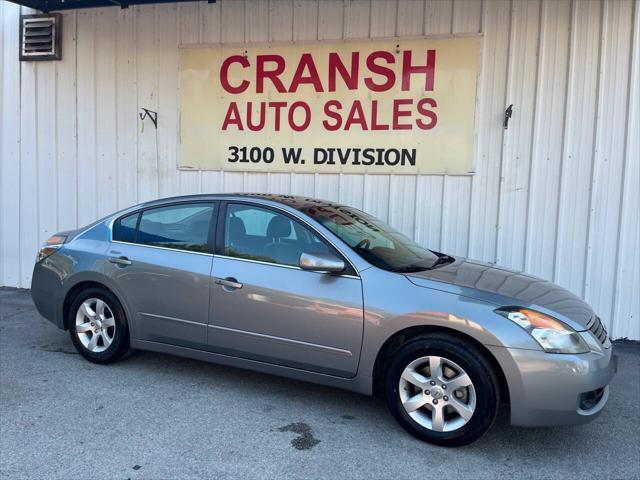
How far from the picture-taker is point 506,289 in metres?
3.68

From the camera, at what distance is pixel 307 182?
6.83m

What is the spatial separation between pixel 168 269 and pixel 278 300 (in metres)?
1.04

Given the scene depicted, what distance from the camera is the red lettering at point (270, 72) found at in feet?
22.3

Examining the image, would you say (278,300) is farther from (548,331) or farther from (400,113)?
(400,113)

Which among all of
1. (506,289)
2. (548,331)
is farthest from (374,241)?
(548,331)

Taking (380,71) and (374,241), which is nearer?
(374,241)

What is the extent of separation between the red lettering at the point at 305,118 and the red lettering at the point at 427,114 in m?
1.37

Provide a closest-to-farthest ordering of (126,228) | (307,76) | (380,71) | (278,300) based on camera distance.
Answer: (278,300)
(126,228)
(380,71)
(307,76)

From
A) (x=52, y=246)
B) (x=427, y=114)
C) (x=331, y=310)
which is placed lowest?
(x=331, y=310)

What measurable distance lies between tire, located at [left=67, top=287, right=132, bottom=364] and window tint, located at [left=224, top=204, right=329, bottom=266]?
1224mm

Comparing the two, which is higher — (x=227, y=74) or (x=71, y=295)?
(x=227, y=74)

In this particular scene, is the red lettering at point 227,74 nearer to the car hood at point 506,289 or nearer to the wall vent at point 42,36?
the wall vent at point 42,36

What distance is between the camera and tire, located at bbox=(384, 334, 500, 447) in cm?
329

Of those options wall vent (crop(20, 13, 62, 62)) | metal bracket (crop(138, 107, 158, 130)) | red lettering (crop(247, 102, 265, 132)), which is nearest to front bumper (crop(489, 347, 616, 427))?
red lettering (crop(247, 102, 265, 132))
